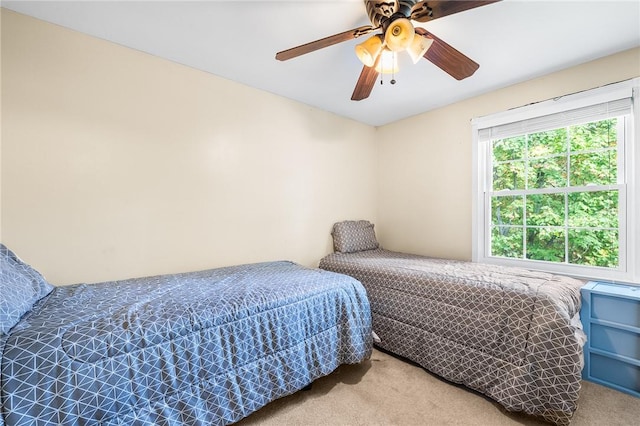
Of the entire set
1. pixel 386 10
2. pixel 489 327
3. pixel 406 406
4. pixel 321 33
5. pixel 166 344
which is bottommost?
pixel 406 406

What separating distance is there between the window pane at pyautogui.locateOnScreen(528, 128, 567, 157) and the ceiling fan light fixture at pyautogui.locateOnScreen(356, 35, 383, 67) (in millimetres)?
1901

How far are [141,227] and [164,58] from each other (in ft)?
A: 4.23

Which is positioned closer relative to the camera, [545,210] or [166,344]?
[166,344]

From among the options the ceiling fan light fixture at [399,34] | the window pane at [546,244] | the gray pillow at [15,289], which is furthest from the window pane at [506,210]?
the gray pillow at [15,289]

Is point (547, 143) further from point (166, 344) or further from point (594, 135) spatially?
point (166, 344)

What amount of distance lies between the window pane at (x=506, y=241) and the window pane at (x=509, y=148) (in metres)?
0.68

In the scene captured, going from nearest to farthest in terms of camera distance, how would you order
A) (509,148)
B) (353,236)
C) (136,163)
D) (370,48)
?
(370,48) < (136,163) < (509,148) < (353,236)

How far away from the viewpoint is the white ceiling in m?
1.52

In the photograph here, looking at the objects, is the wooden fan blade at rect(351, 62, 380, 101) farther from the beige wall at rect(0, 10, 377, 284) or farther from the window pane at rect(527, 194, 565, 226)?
the window pane at rect(527, 194, 565, 226)

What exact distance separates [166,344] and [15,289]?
Answer: 2.35 ft

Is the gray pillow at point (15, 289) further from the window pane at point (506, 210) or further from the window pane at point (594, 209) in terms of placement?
the window pane at point (594, 209)

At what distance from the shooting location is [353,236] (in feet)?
10.3

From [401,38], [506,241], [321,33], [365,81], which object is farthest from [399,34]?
[506,241]

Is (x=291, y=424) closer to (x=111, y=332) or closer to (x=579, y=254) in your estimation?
(x=111, y=332)
